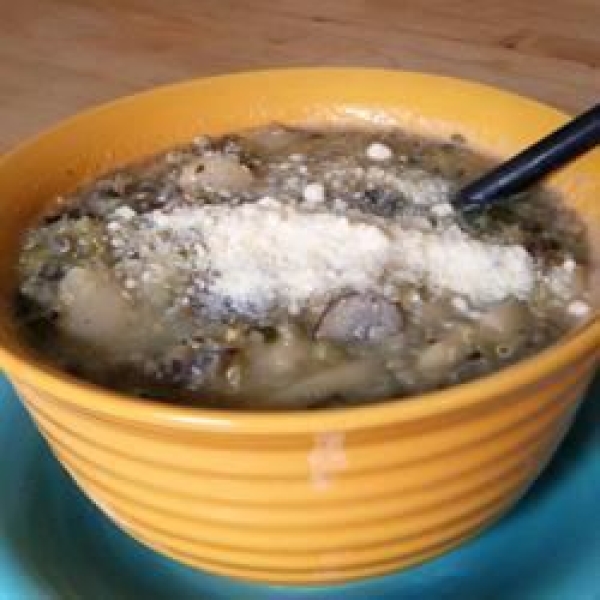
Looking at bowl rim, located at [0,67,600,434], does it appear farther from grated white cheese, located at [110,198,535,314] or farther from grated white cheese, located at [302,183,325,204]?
grated white cheese, located at [302,183,325,204]

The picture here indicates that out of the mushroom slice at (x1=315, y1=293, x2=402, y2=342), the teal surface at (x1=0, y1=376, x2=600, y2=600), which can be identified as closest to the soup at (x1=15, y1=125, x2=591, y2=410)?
the mushroom slice at (x1=315, y1=293, x2=402, y2=342)

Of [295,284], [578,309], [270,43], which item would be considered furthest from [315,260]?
[270,43]

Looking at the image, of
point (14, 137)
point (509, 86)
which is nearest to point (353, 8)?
point (509, 86)

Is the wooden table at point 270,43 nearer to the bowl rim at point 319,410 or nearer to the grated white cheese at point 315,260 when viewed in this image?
the grated white cheese at point 315,260

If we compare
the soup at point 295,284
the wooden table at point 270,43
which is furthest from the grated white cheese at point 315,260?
the wooden table at point 270,43

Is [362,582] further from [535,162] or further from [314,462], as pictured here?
[535,162]
